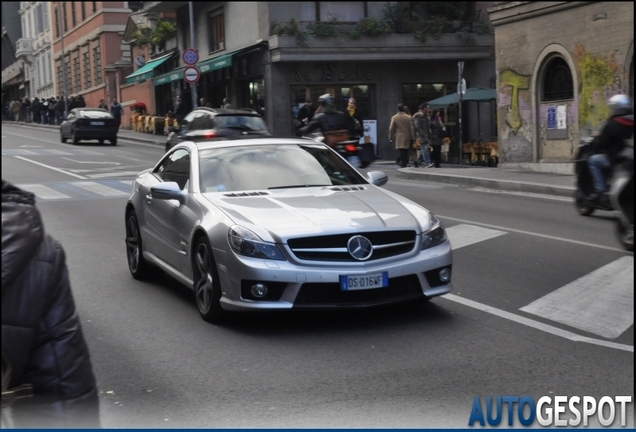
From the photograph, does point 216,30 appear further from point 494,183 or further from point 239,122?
point 494,183

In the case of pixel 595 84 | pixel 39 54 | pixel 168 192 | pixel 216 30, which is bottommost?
pixel 168 192

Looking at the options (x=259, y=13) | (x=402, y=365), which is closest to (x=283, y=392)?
(x=402, y=365)

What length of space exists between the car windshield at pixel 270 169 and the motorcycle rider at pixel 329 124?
8.30 meters

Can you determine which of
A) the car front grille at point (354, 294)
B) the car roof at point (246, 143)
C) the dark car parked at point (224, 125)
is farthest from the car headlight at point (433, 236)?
the dark car parked at point (224, 125)

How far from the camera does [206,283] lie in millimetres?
7625

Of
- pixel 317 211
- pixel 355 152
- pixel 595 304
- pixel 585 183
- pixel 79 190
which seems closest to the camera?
pixel 317 211

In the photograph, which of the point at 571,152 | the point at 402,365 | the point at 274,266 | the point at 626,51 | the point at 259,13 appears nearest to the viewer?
the point at 402,365

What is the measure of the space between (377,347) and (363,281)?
1.92ft

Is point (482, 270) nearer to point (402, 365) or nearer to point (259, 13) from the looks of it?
point (402, 365)

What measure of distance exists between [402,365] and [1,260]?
3.93m

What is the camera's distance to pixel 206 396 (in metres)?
5.65

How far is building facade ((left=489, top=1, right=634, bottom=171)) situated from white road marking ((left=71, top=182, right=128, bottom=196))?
9.38 metres

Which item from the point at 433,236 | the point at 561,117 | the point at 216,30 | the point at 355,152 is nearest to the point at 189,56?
the point at 216,30

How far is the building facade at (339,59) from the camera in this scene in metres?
34.2
